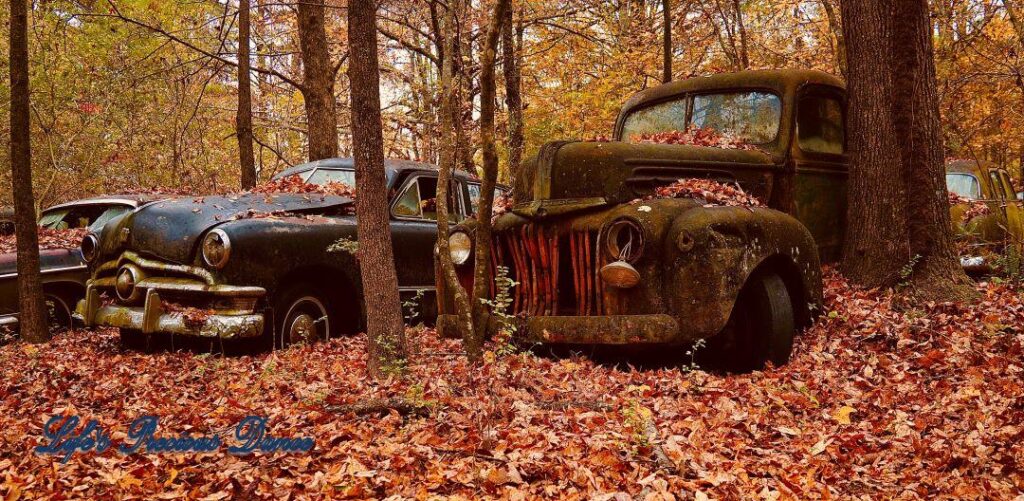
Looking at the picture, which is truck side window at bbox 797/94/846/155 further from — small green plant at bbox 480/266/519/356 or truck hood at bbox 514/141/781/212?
small green plant at bbox 480/266/519/356

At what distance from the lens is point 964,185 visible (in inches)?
432

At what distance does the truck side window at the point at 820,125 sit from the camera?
22.0 feet

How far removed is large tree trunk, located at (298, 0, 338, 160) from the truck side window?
6747 millimetres

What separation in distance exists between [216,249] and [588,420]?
3.74m

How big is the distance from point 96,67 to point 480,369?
44.1 feet

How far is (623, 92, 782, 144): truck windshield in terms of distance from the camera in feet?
21.7

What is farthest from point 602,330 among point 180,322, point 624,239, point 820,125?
point 180,322

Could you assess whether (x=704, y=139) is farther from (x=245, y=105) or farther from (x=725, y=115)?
(x=245, y=105)

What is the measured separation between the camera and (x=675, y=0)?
→ 14.2 metres

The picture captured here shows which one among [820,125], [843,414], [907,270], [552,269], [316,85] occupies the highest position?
[316,85]

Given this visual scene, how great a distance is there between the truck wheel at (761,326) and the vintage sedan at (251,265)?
125 inches

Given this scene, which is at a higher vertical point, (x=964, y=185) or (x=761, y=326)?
(x=964, y=185)

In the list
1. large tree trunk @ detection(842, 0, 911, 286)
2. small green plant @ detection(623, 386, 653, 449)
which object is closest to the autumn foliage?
large tree trunk @ detection(842, 0, 911, 286)

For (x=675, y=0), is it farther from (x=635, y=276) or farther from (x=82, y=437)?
(x=82, y=437)
